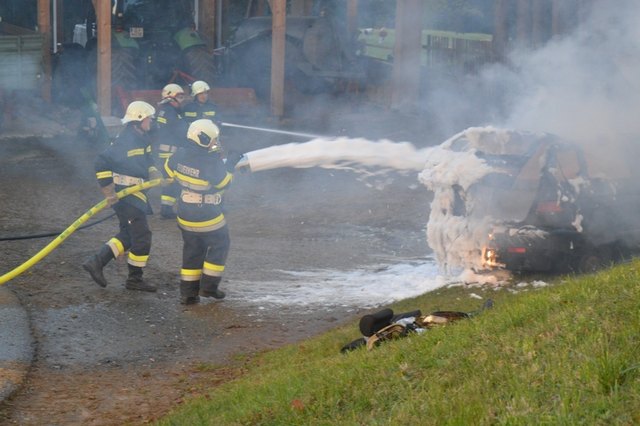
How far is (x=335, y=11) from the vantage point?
24453 mm

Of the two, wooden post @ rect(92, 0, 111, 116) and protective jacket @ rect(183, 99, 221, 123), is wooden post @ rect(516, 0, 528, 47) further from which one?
protective jacket @ rect(183, 99, 221, 123)

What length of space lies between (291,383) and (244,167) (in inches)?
192

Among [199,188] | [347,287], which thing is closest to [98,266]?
[199,188]

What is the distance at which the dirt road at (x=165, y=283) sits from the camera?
7.07m

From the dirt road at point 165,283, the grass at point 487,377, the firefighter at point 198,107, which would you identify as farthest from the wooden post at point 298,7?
the grass at point 487,377

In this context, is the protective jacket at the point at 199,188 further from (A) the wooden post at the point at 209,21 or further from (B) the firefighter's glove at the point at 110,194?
(A) the wooden post at the point at 209,21

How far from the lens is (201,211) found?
9211 millimetres

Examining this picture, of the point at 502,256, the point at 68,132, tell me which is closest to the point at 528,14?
the point at 68,132

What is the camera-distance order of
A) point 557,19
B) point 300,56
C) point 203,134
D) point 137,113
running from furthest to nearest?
point 300,56
point 557,19
point 137,113
point 203,134

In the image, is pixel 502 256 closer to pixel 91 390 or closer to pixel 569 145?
pixel 569 145

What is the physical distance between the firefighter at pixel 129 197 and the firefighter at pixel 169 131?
86.5 inches

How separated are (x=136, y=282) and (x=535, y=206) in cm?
377

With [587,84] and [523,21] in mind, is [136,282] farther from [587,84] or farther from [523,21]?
[523,21]

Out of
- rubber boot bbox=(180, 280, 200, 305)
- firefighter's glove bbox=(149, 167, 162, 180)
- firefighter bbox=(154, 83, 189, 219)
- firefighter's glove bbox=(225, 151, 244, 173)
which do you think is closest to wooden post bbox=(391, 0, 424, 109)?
firefighter bbox=(154, 83, 189, 219)
